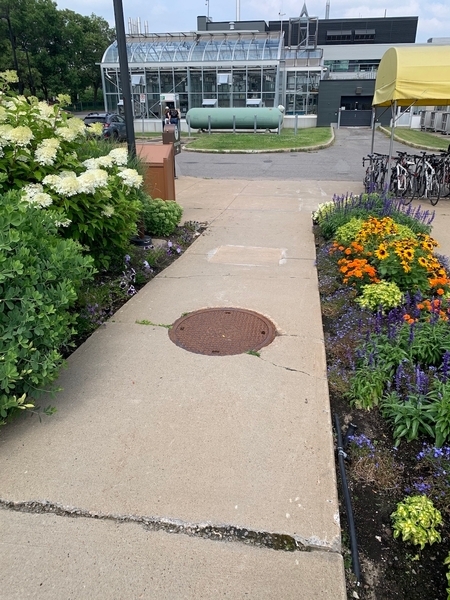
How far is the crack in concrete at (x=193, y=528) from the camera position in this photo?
1896 millimetres

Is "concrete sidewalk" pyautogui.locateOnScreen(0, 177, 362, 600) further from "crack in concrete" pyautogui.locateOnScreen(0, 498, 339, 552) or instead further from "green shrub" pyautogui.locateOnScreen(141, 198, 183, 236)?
"green shrub" pyautogui.locateOnScreen(141, 198, 183, 236)

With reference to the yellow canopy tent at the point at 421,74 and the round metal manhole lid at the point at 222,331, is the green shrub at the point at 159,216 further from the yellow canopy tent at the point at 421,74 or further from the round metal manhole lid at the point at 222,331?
the yellow canopy tent at the point at 421,74

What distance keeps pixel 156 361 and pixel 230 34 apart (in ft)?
121

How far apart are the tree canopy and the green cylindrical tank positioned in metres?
27.3

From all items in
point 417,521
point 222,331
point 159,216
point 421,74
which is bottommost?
point 222,331

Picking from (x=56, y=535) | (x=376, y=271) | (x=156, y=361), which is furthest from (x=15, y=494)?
(x=376, y=271)

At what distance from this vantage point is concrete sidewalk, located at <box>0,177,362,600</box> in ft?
5.80

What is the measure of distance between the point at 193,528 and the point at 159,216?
4.96 meters

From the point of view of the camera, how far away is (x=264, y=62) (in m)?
30.9

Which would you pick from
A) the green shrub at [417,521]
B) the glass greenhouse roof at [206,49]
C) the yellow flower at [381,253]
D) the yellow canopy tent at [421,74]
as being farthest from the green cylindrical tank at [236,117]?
the green shrub at [417,521]

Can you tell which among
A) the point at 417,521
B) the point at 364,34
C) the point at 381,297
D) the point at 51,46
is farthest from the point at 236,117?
the point at 364,34

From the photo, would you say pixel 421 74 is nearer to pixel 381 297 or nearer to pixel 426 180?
pixel 426 180

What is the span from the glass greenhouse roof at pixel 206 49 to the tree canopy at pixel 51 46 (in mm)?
20148

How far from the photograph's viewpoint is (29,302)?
8.02ft
